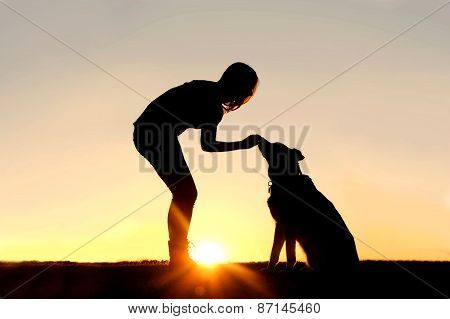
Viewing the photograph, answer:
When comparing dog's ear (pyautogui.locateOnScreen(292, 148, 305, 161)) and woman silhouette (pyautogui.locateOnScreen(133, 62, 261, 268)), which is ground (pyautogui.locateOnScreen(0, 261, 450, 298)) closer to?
woman silhouette (pyautogui.locateOnScreen(133, 62, 261, 268))

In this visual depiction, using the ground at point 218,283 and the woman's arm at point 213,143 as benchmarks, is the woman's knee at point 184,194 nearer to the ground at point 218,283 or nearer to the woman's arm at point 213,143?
the woman's arm at point 213,143

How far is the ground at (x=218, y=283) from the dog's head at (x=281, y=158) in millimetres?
1017

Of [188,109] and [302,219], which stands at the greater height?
[188,109]

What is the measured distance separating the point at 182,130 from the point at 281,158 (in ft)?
3.54

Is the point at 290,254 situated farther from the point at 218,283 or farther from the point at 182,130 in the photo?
the point at 182,130

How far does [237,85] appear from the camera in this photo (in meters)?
5.84

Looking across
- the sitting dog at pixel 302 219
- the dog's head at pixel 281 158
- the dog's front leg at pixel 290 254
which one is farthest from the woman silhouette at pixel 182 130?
the dog's front leg at pixel 290 254

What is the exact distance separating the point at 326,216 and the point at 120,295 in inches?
81.6

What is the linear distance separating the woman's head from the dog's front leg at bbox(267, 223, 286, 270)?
1.35 metres

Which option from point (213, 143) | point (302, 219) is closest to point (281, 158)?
point (302, 219)

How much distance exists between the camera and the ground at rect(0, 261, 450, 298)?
203 inches

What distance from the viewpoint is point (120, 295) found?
5078 mm

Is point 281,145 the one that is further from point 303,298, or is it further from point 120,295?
point 120,295
